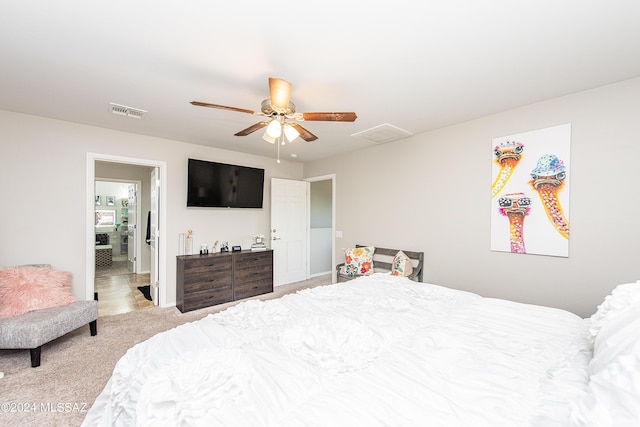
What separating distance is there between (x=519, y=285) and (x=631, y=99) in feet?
6.06

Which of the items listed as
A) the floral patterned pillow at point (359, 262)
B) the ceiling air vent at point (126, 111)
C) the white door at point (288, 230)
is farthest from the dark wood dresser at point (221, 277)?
the ceiling air vent at point (126, 111)

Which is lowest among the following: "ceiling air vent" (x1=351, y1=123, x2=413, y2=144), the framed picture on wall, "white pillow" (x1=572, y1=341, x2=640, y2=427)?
"white pillow" (x1=572, y1=341, x2=640, y2=427)

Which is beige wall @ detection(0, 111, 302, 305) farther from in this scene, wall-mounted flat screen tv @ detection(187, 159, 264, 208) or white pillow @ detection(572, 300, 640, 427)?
white pillow @ detection(572, 300, 640, 427)

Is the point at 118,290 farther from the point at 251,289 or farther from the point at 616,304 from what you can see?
the point at 616,304

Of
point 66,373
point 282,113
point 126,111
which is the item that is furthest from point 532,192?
point 66,373

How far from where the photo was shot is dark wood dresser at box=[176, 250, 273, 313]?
371cm

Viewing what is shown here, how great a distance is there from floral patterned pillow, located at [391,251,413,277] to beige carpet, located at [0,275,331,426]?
2.76 meters

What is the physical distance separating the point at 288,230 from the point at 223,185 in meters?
1.49

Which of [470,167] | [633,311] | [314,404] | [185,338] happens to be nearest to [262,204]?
[470,167]

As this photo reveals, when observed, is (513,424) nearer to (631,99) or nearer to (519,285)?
(519,285)

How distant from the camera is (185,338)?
4.41 ft

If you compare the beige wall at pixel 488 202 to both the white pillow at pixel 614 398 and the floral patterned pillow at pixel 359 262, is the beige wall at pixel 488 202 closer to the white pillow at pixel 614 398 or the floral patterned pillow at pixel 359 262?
the floral patterned pillow at pixel 359 262

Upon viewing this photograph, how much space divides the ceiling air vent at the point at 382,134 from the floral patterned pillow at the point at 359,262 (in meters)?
1.62

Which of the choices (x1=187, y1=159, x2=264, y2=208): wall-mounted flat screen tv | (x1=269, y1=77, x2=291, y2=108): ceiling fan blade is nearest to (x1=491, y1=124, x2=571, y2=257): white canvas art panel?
(x1=269, y1=77, x2=291, y2=108): ceiling fan blade
